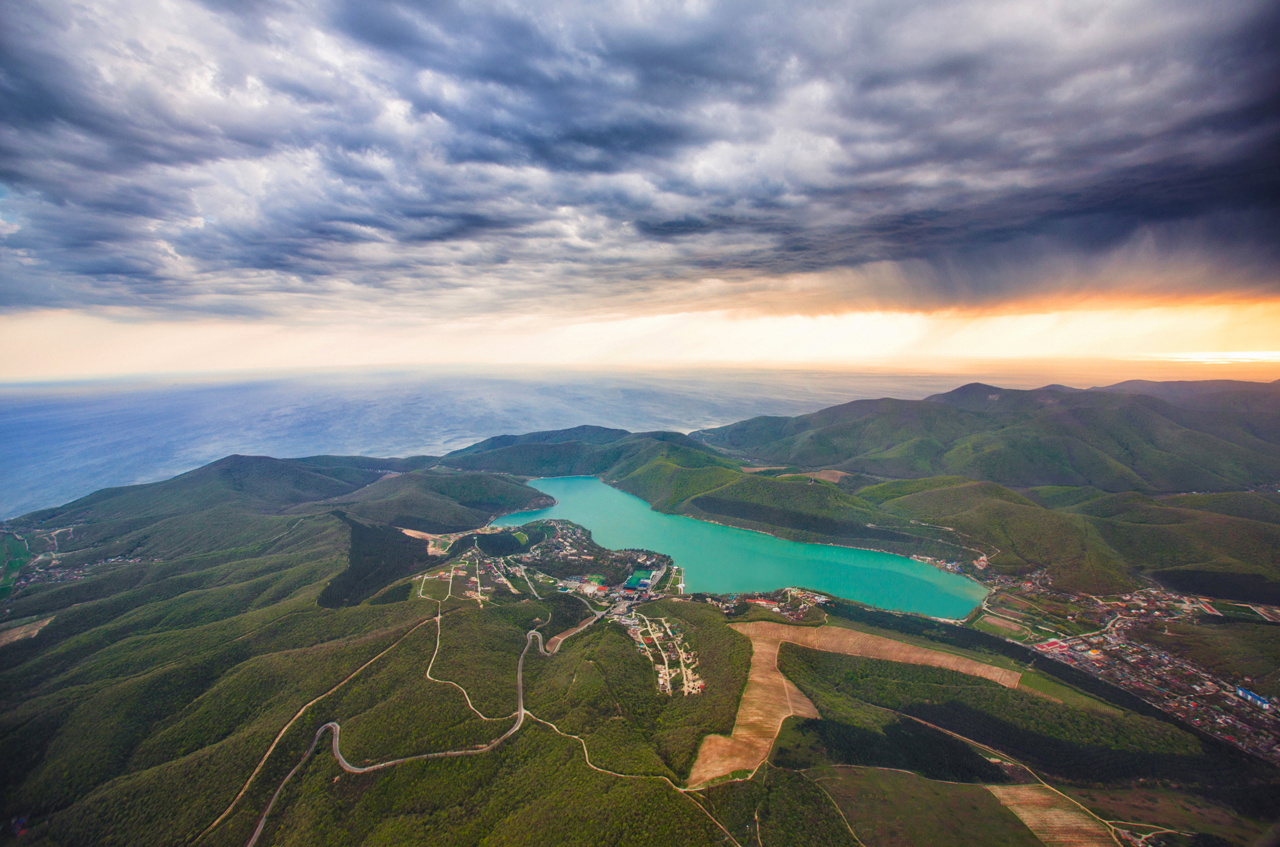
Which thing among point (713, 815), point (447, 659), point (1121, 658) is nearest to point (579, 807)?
point (713, 815)

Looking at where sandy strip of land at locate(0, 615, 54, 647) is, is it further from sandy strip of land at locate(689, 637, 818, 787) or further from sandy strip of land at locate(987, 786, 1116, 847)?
sandy strip of land at locate(987, 786, 1116, 847)

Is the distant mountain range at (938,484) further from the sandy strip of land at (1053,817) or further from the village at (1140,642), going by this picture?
the sandy strip of land at (1053,817)

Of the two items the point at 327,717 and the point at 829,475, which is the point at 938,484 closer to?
the point at 829,475

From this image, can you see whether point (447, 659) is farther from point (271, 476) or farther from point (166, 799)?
point (271, 476)

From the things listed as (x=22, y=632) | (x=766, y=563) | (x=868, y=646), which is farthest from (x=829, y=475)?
(x=22, y=632)

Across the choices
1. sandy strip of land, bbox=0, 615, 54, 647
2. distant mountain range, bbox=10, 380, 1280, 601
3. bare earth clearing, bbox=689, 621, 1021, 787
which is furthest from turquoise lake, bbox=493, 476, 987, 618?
sandy strip of land, bbox=0, 615, 54, 647
